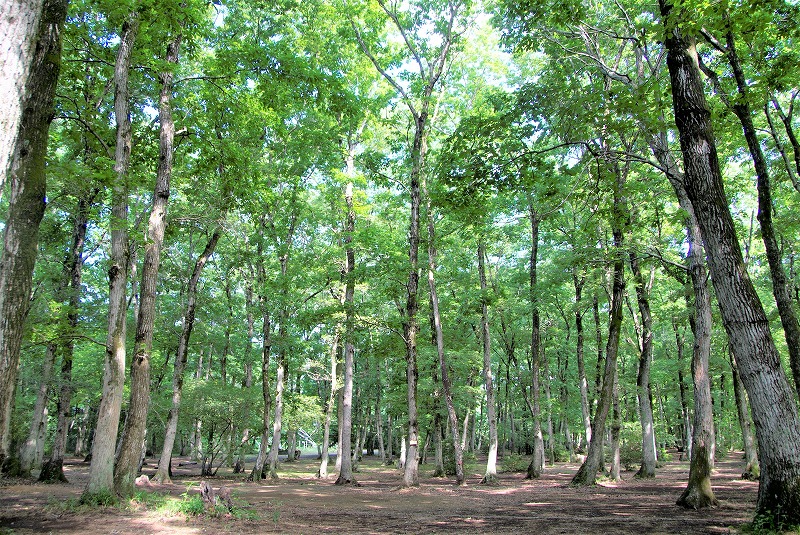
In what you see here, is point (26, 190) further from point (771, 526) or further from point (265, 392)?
point (265, 392)

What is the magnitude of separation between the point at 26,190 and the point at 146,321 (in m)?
6.68

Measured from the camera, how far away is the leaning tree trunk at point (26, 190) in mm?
3521

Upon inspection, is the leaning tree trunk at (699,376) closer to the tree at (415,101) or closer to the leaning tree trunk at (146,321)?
the tree at (415,101)

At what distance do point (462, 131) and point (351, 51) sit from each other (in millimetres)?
11441

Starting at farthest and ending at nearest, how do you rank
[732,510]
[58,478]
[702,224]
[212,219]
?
[58,478]
[212,219]
[732,510]
[702,224]

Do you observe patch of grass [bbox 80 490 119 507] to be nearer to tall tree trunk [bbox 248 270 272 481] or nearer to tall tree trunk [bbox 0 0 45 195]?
tall tree trunk [bbox 0 0 45 195]

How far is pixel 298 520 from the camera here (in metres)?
8.92

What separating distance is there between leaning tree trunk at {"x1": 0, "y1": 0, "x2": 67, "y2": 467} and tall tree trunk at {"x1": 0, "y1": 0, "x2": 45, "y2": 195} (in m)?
0.55

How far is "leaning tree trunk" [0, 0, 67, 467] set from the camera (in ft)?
11.6

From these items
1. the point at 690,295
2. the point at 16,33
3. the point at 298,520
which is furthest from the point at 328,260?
the point at 16,33

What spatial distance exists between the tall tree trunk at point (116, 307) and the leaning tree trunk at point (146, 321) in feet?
0.99

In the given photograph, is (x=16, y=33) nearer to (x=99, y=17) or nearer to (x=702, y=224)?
(x=702, y=224)

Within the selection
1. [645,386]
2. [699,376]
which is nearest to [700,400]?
[699,376]

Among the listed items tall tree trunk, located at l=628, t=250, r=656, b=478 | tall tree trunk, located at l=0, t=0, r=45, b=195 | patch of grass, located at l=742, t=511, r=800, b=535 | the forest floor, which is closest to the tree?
the forest floor
